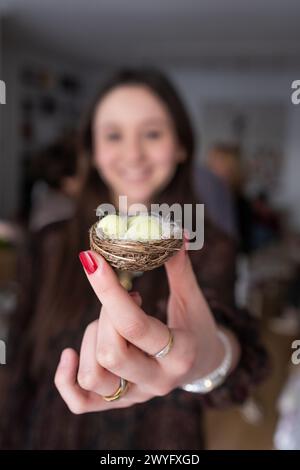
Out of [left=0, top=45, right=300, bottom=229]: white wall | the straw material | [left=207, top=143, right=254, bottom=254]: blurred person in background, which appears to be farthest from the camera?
[left=0, top=45, right=300, bottom=229]: white wall

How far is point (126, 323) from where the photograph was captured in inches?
7.8

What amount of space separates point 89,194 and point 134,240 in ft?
0.51

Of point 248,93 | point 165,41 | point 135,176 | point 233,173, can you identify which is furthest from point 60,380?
point 248,93

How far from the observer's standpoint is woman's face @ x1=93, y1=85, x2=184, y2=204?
0.84ft

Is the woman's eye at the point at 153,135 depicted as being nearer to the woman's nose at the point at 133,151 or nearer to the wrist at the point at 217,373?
the woman's nose at the point at 133,151

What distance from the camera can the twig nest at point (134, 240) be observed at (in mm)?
175

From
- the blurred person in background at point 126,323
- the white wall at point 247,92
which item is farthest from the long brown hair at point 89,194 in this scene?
the white wall at point 247,92

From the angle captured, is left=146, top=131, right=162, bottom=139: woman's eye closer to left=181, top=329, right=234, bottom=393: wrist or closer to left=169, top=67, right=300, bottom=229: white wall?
left=181, top=329, right=234, bottom=393: wrist

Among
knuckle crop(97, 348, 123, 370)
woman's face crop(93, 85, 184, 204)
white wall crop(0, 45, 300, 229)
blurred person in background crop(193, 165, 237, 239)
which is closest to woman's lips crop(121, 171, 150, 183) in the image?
woman's face crop(93, 85, 184, 204)

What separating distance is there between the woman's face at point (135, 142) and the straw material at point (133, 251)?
0.07 metres

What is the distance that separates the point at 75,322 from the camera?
304 millimetres

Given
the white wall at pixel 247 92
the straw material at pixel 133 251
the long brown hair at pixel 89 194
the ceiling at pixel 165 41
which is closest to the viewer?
the straw material at pixel 133 251

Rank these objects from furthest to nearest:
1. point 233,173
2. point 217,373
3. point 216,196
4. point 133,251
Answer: point 216,196 → point 233,173 → point 217,373 → point 133,251

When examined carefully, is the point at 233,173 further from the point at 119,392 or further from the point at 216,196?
the point at 119,392
